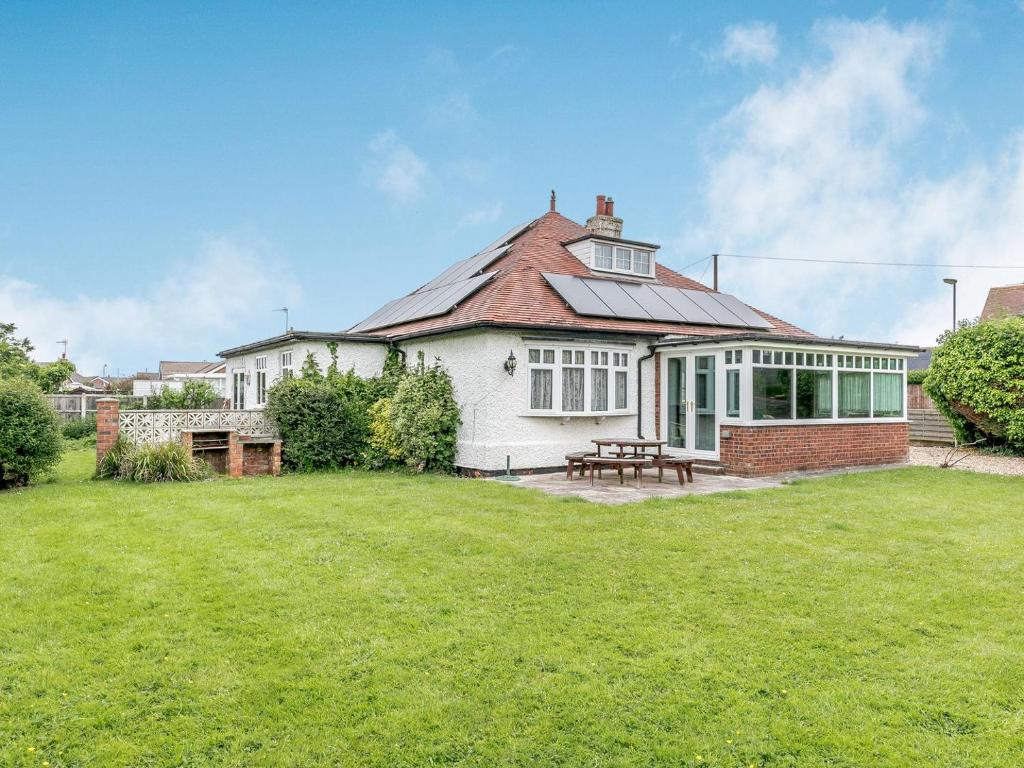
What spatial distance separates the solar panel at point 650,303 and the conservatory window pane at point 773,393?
319cm

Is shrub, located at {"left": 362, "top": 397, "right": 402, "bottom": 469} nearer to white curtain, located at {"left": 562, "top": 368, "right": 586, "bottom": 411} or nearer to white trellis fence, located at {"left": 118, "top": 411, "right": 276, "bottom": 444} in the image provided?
white trellis fence, located at {"left": 118, "top": 411, "right": 276, "bottom": 444}

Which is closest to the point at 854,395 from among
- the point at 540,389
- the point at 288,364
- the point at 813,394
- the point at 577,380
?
the point at 813,394

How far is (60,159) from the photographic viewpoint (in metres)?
17.0

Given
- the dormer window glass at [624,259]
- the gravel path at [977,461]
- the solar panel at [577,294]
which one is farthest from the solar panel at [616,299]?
the gravel path at [977,461]

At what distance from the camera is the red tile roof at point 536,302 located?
13844mm

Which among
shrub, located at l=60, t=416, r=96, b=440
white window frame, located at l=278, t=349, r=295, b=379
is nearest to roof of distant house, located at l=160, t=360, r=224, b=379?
shrub, located at l=60, t=416, r=96, b=440

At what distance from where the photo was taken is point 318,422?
14180mm

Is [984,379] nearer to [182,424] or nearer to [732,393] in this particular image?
[732,393]

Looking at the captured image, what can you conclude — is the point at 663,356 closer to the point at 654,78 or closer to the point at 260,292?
the point at 654,78

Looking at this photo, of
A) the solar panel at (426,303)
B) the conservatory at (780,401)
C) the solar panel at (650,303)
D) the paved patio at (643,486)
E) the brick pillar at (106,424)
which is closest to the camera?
the paved patio at (643,486)

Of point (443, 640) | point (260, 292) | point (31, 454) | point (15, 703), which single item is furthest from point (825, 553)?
point (260, 292)

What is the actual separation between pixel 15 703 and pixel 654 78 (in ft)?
57.4

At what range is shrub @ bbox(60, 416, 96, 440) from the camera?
24.0 metres

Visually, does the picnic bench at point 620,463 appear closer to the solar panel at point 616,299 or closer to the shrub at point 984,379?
the solar panel at point 616,299
